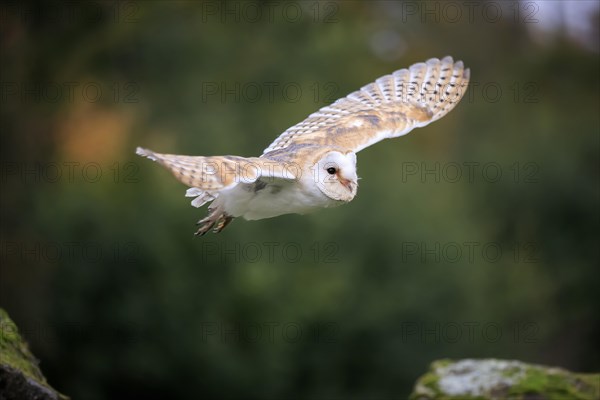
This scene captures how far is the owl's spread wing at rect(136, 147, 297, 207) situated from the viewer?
5035mm

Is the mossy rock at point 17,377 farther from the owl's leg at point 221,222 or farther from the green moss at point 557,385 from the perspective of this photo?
the green moss at point 557,385

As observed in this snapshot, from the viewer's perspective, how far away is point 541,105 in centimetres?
2745

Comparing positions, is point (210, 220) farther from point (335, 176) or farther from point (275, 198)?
point (335, 176)

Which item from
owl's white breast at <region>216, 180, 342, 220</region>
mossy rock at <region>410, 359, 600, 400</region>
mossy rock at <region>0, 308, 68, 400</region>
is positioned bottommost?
mossy rock at <region>0, 308, 68, 400</region>

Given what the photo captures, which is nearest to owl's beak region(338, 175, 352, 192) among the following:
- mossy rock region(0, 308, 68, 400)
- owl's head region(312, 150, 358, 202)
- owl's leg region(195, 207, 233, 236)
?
owl's head region(312, 150, 358, 202)

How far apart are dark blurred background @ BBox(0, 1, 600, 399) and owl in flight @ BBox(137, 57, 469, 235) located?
9418 mm

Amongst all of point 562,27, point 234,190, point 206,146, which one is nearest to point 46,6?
point 206,146

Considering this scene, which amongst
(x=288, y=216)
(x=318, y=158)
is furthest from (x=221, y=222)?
(x=288, y=216)

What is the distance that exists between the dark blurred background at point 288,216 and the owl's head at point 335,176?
10.9m

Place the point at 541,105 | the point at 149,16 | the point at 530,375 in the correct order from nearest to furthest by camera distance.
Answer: the point at 530,375
the point at 149,16
the point at 541,105

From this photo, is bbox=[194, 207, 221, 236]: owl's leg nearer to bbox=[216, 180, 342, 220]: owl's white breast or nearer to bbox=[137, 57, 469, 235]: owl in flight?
bbox=[137, 57, 469, 235]: owl in flight

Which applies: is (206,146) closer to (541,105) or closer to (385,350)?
(385,350)

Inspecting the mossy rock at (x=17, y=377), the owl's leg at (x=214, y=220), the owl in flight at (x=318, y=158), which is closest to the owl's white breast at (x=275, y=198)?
the owl in flight at (x=318, y=158)

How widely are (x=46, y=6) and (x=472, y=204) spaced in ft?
37.8
